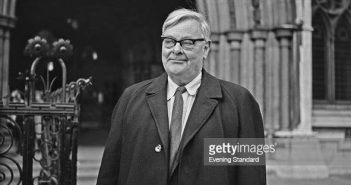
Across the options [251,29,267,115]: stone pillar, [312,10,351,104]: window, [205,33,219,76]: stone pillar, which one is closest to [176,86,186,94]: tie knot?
[251,29,267,115]: stone pillar

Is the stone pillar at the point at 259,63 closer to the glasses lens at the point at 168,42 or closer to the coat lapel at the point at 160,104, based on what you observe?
the coat lapel at the point at 160,104

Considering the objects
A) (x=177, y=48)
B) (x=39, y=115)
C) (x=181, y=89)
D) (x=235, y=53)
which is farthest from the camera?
(x=235, y=53)

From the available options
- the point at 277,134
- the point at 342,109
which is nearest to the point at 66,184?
the point at 277,134

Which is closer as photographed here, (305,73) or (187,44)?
(187,44)

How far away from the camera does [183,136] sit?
1822mm

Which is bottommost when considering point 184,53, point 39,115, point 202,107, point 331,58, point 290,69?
point 39,115

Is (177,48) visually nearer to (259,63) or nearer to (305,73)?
(259,63)

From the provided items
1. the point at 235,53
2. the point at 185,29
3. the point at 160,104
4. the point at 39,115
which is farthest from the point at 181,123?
the point at 235,53

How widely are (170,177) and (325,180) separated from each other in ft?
18.5

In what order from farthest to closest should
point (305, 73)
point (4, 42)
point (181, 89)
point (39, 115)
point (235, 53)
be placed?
1. point (235, 53)
2. point (305, 73)
3. point (4, 42)
4. point (39, 115)
5. point (181, 89)

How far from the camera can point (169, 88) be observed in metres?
1.96

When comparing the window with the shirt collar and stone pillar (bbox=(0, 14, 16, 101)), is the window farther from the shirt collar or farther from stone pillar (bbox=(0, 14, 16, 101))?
the shirt collar

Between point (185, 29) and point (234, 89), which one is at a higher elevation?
point (185, 29)

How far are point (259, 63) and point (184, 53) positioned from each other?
5960mm
